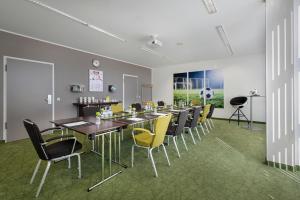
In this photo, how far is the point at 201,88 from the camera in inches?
285

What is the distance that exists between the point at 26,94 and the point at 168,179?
442cm

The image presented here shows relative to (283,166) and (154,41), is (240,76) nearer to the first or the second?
(154,41)

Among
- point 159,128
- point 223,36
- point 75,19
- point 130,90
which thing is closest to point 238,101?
point 223,36

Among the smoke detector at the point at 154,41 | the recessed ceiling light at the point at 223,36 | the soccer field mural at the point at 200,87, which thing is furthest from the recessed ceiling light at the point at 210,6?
the soccer field mural at the point at 200,87

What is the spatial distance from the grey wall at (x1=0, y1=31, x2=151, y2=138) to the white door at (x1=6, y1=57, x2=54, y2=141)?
15 cm

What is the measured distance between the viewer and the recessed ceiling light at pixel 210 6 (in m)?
2.55

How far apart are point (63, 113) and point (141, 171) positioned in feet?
12.6

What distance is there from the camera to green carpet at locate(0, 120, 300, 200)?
176 centimetres

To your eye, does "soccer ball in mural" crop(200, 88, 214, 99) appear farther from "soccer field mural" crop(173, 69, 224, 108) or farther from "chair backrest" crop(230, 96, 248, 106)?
"chair backrest" crop(230, 96, 248, 106)

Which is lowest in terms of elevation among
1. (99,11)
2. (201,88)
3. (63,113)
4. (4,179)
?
(4,179)

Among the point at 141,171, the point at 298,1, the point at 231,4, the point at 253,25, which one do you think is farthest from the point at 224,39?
the point at 141,171

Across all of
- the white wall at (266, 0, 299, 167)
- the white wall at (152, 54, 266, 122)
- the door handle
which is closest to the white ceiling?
the white wall at (266, 0, 299, 167)

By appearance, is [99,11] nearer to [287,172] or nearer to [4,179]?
[4,179]

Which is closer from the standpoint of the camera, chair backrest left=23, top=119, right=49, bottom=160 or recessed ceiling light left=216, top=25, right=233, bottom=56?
chair backrest left=23, top=119, right=49, bottom=160
